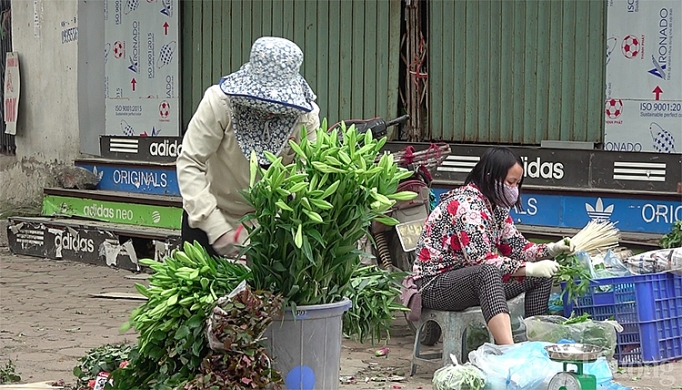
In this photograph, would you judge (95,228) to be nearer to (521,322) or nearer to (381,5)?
(381,5)

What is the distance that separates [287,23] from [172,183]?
1.86m

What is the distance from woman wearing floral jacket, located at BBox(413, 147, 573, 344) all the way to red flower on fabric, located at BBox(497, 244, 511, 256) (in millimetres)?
17

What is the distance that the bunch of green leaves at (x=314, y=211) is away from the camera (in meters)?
3.92

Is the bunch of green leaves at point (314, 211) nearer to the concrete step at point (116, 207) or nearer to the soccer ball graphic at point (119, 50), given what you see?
the concrete step at point (116, 207)

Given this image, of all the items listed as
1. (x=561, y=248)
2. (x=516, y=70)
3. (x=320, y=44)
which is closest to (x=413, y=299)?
(x=561, y=248)

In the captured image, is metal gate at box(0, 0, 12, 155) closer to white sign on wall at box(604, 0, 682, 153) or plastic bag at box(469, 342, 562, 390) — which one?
white sign on wall at box(604, 0, 682, 153)

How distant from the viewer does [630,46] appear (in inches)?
292

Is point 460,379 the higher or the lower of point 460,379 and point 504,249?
the lower

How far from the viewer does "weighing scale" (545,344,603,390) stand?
412 centimetres

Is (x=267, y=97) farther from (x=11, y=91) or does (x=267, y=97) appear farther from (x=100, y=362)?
(x=11, y=91)

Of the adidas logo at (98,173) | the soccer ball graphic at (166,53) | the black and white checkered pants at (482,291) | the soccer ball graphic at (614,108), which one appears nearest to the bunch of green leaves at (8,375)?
the black and white checkered pants at (482,291)

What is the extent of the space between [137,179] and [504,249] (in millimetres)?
5490

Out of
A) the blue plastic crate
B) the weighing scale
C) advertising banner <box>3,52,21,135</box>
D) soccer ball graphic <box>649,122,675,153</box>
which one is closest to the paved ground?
the blue plastic crate

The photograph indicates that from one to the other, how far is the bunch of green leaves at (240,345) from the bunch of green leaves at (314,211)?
0.46ft
